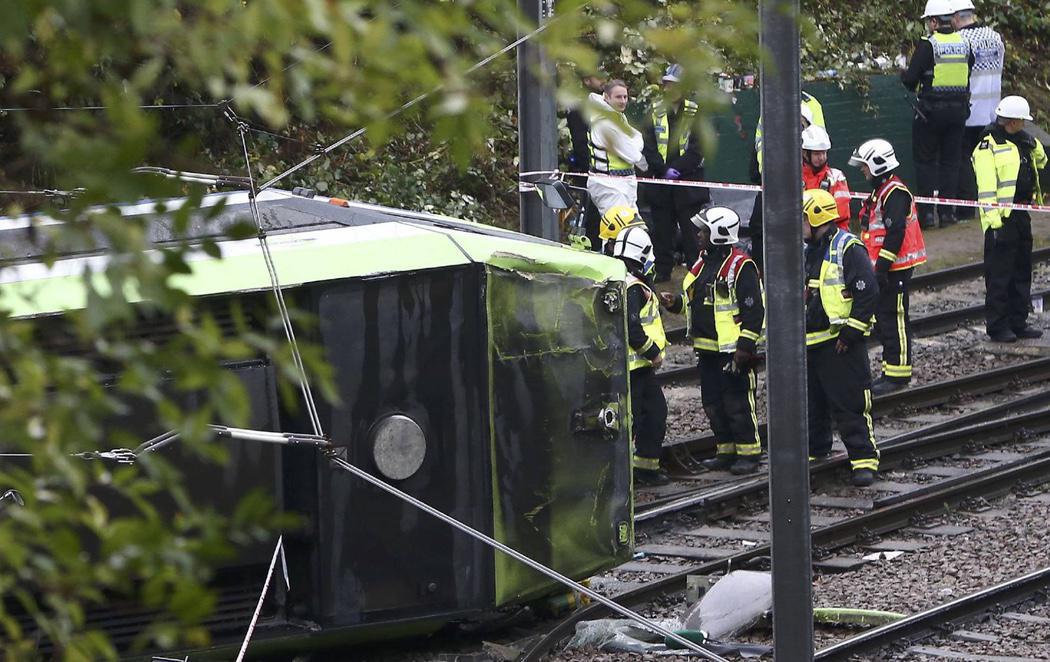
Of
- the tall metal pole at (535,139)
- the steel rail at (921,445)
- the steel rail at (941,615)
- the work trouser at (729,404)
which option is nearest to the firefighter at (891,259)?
the steel rail at (921,445)

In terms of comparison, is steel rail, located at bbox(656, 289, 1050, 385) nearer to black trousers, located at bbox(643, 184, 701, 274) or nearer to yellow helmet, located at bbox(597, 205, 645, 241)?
black trousers, located at bbox(643, 184, 701, 274)

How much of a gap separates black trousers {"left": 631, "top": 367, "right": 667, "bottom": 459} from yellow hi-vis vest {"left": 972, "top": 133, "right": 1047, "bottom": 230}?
16.4ft

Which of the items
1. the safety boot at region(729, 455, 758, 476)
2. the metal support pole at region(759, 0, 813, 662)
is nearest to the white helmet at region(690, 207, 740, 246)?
the safety boot at region(729, 455, 758, 476)

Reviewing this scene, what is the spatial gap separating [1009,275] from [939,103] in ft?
13.9

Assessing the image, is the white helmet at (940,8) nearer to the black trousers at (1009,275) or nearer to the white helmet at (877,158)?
the black trousers at (1009,275)

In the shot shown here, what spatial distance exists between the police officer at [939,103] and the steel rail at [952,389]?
516 cm

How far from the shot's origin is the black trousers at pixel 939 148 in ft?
63.1

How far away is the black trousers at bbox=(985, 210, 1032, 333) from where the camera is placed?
15.5 metres

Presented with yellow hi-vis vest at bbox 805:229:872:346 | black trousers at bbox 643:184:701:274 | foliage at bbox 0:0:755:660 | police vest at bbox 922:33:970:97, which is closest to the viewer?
foliage at bbox 0:0:755:660

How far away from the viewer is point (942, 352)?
50.9 ft

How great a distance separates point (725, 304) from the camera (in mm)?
12461

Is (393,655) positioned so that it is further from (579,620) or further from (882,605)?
(882,605)

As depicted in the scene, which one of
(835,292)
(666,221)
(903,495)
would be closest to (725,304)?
(835,292)

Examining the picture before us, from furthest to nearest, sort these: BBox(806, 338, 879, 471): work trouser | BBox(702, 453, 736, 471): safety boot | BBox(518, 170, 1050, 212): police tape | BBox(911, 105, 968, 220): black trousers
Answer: BBox(911, 105, 968, 220): black trousers → BBox(702, 453, 736, 471): safety boot → BBox(518, 170, 1050, 212): police tape → BBox(806, 338, 879, 471): work trouser
